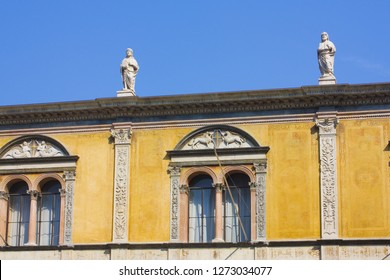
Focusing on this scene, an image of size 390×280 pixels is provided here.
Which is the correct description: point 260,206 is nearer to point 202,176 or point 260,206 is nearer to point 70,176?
point 202,176

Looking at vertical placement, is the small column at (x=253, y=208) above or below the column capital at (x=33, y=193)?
below

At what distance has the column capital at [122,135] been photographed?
27.1 metres

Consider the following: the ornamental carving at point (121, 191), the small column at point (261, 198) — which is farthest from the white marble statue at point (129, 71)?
the small column at point (261, 198)

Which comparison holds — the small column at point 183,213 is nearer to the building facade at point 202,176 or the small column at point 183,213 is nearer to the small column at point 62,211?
the building facade at point 202,176

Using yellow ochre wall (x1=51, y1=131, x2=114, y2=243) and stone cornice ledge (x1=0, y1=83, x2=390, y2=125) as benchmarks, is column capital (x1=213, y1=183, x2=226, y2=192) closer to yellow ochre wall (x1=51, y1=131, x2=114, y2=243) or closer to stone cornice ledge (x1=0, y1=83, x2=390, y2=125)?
stone cornice ledge (x1=0, y1=83, x2=390, y2=125)

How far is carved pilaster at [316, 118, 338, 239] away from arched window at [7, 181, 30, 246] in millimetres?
9796

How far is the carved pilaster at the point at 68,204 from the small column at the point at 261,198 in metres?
6.05

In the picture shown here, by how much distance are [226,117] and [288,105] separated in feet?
6.63

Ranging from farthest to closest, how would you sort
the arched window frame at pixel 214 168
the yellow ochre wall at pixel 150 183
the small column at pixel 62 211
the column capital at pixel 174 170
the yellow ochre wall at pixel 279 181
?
the small column at pixel 62 211, the column capital at pixel 174 170, the yellow ochre wall at pixel 150 183, the arched window frame at pixel 214 168, the yellow ochre wall at pixel 279 181

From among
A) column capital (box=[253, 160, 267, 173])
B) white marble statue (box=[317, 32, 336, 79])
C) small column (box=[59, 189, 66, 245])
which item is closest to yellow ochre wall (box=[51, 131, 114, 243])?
small column (box=[59, 189, 66, 245])

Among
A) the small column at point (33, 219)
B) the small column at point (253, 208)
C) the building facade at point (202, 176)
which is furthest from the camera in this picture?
the small column at point (33, 219)

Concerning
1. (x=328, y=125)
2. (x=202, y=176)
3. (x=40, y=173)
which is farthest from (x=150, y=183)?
(x=328, y=125)

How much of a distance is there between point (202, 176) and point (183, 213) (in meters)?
1.39
